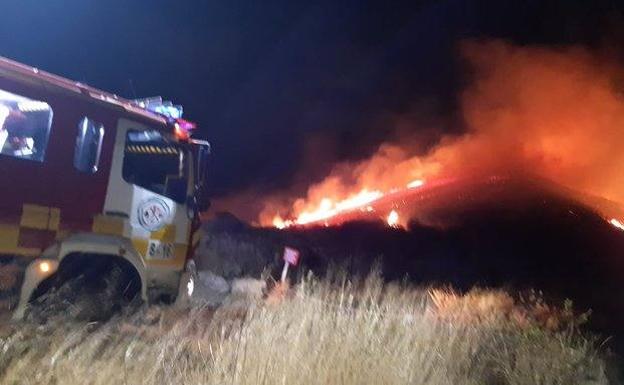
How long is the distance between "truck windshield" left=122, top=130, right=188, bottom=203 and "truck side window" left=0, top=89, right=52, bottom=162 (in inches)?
36.5

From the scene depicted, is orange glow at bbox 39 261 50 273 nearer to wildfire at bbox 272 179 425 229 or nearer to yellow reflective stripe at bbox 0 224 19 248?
yellow reflective stripe at bbox 0 224 19 248

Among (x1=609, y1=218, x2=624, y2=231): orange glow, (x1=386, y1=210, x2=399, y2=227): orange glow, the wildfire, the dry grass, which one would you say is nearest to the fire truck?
the dry grass

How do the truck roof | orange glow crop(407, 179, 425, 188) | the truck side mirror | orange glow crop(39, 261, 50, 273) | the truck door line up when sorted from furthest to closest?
orange glow crop(407, 179, 425, 188) < the truck side mirror < the truck door < orange glow crop(39, 261, 50, 273) < the truck roof

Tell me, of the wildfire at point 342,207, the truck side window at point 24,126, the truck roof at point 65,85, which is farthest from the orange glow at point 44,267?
the wildfire at point 342,207

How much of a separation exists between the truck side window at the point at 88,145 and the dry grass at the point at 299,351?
5.09 feet

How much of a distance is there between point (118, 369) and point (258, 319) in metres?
1.08

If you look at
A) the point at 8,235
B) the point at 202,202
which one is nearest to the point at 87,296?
the point at 8,235

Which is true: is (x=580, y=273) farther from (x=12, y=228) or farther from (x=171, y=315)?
(x=12, y=228)

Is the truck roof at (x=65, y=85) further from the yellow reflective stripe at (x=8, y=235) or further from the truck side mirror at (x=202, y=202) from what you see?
the yellow reflective stripe at (x=8, y=235)

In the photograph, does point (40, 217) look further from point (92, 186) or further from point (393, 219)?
point (393, 219)

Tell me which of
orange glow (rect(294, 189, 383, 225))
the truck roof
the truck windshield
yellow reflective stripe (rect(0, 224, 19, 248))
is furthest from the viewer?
orange glow (rect(294, 189, 383, 225))

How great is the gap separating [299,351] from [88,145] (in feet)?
10.8

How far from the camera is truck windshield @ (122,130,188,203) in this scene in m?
6.96

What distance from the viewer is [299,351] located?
4.55 m
